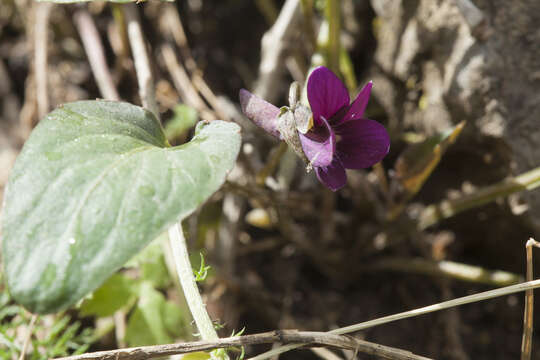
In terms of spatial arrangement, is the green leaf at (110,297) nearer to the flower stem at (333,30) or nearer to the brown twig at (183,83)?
the brown twig at (183,83)

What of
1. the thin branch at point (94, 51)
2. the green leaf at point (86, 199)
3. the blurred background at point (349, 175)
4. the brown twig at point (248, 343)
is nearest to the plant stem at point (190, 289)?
the brown twig at point (248, 343)

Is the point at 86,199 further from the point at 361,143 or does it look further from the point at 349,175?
the point at 349,175

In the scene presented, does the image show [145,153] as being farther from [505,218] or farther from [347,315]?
[505,218]

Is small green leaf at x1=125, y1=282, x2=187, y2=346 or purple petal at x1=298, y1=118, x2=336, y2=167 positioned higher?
purple petal at x1=298, y1=118, x2=336, y2=167

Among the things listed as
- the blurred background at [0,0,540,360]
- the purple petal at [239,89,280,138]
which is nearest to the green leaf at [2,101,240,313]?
the purple petal at [239,89,280,138]

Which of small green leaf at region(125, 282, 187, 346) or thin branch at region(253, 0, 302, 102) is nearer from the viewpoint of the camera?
small green leaf at region(125, 282, 187, 346)

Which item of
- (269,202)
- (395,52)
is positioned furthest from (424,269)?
(395,52)

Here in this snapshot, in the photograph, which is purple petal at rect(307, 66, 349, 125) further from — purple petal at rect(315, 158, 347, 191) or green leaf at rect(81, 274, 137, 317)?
green leaf at rect(81, 274, 137, 317)
